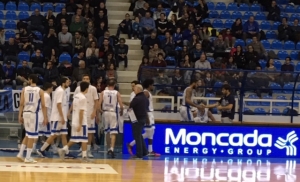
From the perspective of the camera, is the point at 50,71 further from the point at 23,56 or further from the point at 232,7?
the point at 232,7

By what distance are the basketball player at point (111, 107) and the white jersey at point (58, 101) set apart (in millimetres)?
1064

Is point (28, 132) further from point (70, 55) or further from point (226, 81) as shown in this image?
point (70, 55)

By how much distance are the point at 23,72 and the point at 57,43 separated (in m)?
2.65

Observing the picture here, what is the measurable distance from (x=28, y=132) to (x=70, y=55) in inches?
327

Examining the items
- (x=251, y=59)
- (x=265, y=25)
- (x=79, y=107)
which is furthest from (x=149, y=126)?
(x=265, y=25)

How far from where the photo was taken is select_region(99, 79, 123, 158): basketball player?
1908cm

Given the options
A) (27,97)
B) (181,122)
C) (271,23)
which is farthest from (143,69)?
(271,23)

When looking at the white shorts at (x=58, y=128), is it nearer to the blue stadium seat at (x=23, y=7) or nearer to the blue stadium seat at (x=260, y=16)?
the blue stadium seat at (x=23, y=7)

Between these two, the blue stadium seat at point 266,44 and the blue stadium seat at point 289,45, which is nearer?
the blue stadium seat at point 266,44

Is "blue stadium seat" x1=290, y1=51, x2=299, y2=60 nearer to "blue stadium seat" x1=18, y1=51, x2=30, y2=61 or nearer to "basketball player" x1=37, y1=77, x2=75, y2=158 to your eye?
"blue stadium seat" x1=18, y1=51, x2=30, y2=61

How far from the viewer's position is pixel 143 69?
20.5 metres

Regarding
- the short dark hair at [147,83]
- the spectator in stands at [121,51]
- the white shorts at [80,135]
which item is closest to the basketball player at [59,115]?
the white shorts at [80,135]

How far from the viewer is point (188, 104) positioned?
20.3m

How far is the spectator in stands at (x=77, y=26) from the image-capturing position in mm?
26078
